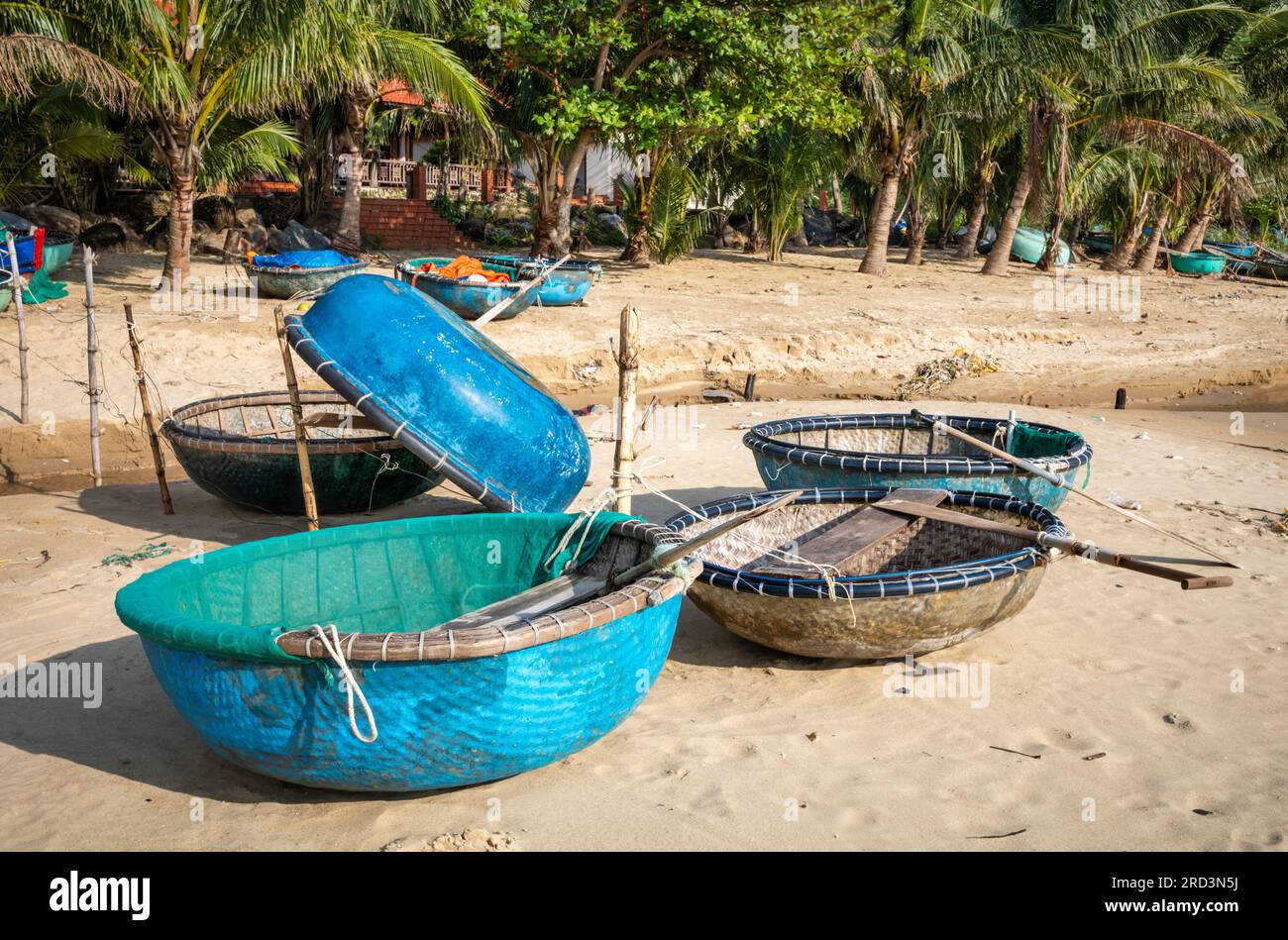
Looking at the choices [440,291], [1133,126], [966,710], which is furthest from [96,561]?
[1133,126]

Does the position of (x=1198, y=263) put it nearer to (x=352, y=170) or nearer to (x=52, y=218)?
(x=352, y=170)

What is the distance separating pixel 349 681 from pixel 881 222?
20.1 m

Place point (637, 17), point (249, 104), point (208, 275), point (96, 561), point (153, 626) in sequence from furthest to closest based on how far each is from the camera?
point (637, 17)
point (208, 275)
point (249, 104)
point (96, 561)
point (153, 626)

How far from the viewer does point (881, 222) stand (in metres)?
22.2

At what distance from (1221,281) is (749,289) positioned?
1438 cm

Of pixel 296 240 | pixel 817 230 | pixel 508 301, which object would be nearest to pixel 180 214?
pixel 296 240

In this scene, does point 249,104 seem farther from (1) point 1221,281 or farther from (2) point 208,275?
(1) point 1221,281

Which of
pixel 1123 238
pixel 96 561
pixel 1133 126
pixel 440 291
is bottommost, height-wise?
pixel 96 561

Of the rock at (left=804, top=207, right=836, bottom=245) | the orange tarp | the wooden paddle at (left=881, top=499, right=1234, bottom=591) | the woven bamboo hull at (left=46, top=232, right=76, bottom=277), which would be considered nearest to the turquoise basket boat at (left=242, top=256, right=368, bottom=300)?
the orange tarp

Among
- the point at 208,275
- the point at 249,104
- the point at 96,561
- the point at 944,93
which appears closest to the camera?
the point at 96,561

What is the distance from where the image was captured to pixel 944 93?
20.1m

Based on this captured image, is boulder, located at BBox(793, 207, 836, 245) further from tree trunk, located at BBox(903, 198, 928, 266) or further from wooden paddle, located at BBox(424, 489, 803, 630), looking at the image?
wooden paddle, located at BBox(424, 489, 803, 630)

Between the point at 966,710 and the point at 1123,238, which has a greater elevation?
the point at 1123,238

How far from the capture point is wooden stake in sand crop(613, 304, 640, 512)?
19.3 ft
